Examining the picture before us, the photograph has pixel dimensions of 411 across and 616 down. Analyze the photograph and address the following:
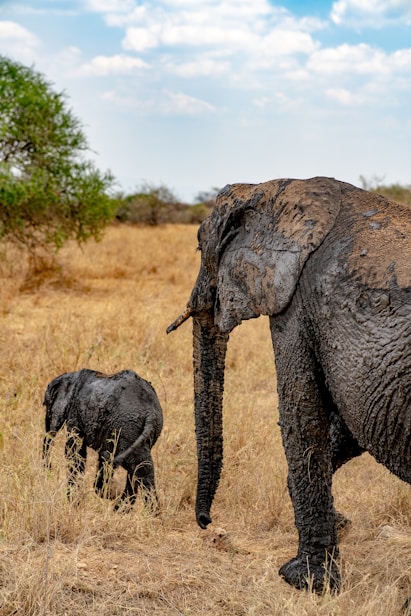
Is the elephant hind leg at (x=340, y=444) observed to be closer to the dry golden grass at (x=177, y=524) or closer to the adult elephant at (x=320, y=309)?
the dry golden grass at (x=177, y=524)

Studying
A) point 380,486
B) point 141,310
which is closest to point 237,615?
point 380,486

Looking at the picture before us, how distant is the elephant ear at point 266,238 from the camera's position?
3174mm

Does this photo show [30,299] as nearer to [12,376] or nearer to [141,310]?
[141,310]

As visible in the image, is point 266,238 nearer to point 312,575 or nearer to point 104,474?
point 312,575

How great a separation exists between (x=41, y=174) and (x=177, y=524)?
31.2 ft

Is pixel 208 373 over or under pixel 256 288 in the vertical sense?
under

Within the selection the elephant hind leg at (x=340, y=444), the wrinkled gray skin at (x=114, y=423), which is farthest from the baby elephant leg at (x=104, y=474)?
the elephant hind leg at (x=340, y=444)

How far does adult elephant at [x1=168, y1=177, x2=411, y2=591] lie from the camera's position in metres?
2.83

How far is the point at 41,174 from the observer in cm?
1285

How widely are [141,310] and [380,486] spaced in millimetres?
4783

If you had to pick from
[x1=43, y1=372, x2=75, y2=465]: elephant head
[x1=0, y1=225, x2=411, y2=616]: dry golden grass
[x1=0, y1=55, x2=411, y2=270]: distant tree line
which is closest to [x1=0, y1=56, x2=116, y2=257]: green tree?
[x1=0, y1=55, x2=411, y2=270]: distant tree line

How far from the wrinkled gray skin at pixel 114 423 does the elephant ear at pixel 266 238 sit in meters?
0.89

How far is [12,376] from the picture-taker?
6.48m

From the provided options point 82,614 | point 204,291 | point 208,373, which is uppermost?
point 204,291
